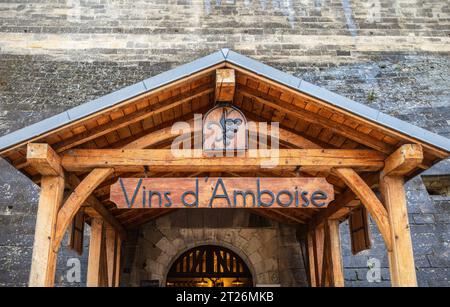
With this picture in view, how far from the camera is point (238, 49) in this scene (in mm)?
11234

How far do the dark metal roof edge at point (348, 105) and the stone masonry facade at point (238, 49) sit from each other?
13.7 ft

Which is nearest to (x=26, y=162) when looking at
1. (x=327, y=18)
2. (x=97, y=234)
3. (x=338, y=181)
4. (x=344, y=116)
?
(x=97, y=234)

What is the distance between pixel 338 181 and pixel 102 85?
20.4 feet

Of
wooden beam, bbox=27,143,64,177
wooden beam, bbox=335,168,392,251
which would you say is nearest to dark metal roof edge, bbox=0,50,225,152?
wooden beam, bbox=27,143,64,177

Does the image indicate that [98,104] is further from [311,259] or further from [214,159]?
[311,259]

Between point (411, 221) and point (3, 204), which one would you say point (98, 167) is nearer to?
point (3, 204)

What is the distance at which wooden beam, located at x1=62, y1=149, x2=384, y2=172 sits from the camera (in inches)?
197

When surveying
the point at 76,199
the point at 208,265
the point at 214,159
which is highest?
the point at 214,159

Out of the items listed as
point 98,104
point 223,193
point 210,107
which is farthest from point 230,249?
point 98,104

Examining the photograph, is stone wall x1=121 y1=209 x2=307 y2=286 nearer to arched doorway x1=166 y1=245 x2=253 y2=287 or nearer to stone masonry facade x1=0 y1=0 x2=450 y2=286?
arched doorway x1=166 y1=245 x2=253 y2=287

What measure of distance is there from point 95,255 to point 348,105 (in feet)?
11.6

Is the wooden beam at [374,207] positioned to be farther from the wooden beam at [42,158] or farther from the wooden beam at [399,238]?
the wooden beam at [42,158]

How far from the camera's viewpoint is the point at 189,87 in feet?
16.8

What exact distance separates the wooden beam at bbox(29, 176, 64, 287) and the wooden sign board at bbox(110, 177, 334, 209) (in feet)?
1.87
